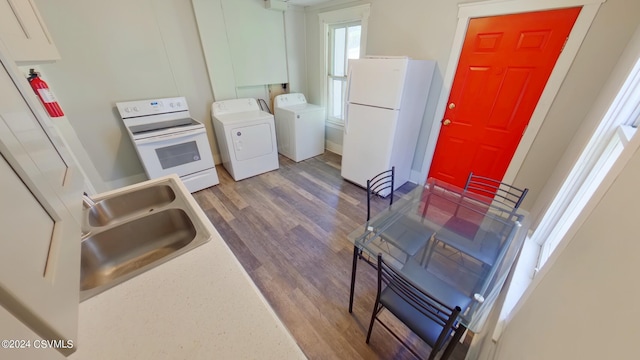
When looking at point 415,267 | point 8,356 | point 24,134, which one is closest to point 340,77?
point 415,267

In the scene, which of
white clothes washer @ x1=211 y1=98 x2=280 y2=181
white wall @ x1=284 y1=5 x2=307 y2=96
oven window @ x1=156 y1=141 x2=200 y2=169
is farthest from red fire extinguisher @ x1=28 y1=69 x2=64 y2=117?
white wall @ x1=284 y1=5 x2=307 y2=96

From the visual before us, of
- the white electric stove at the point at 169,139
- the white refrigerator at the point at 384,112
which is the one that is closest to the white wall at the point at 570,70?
the white refrigerator at the point at 384,112

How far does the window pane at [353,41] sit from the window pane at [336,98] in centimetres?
44

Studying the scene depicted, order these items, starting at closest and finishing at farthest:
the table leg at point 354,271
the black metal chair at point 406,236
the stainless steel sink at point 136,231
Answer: the stainless steel sink at point 136,231
the table leg at point 354,271
the black metal chair at point 406,236

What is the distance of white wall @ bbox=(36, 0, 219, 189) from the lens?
218 cm

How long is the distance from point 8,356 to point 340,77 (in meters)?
3.83

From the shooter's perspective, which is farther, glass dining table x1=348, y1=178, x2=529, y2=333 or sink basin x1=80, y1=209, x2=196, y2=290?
glass dining table x1=348, y1=178, x2=529, y2=333

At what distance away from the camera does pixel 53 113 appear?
1993mm

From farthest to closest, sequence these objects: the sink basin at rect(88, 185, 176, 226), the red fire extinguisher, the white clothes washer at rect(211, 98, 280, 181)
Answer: the white clothes washer at rect(211, 98, 280, 181)
the red fire extinguisher
the sink basin at rect(88, 185, 176, 226)

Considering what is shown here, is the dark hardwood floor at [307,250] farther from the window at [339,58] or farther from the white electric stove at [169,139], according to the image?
the window at [339,58]

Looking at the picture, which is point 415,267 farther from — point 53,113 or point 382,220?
point 53,113

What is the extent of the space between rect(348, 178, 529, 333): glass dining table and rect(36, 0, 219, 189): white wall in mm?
2996

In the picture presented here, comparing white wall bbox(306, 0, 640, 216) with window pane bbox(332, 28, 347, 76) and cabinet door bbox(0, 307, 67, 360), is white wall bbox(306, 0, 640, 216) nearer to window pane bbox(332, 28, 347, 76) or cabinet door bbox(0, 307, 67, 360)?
window pane bbox(332, 28, 347, 76)

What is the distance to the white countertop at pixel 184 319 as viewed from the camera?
62 cm
